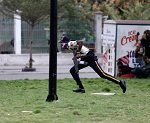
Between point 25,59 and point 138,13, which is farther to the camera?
point 138,13

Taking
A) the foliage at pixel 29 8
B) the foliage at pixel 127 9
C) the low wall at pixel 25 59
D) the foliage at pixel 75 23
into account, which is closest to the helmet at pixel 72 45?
the foliage at pixel 29 8

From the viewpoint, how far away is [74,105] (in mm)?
11961

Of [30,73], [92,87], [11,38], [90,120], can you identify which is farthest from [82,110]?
[11,38]

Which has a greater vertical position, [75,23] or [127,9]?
[127,9]

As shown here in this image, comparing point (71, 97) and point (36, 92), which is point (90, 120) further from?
point (36, 92)

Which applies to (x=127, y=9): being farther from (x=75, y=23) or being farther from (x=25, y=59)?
(x=25, y=59)

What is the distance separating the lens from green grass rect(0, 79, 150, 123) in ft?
33.2

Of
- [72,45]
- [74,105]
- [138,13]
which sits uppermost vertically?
[138,13]

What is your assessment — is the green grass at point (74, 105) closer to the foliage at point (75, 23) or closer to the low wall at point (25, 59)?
the foliage at point (75, 23)

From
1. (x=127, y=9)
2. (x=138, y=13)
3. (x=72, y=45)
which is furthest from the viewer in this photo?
(x=127, y=9)

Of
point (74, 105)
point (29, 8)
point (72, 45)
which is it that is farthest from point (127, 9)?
point (74, 105)

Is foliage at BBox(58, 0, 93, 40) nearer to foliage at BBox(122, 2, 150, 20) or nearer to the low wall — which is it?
the low wall

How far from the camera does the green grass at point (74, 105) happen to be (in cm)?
1011

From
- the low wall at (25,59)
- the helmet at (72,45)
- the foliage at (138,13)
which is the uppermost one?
the foliage at (138,13)
